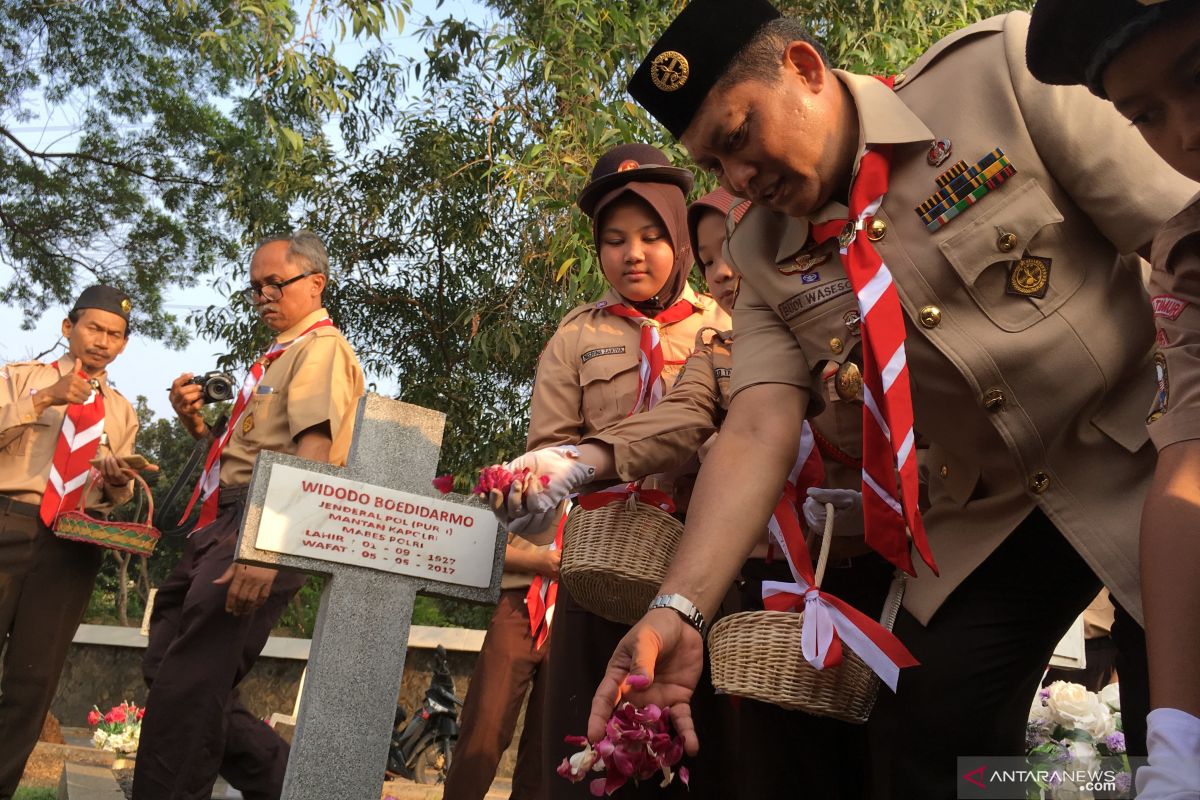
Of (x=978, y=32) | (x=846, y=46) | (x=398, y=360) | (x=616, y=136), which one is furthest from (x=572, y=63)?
(x=978, y=32)

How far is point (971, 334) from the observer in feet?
6.78

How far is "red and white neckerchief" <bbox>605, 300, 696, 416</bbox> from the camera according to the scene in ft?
11.0

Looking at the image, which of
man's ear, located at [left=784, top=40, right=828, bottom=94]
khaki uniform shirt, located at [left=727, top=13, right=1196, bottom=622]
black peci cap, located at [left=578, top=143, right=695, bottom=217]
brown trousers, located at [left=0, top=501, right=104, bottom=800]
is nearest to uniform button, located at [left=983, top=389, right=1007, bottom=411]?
khaki uniform shirt, located at [left=727, top=13, right=1196, bottom=622]

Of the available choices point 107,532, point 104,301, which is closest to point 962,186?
point 107,532

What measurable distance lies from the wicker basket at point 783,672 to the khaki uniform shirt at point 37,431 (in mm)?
4848

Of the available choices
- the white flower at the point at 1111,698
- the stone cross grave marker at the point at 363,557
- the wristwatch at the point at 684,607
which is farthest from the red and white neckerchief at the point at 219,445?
the white flower at the point at 1111,698

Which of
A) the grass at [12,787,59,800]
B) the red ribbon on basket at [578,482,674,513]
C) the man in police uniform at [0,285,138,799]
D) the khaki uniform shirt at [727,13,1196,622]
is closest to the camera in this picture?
the khaki uniform shirt at [727,13,1196,622]

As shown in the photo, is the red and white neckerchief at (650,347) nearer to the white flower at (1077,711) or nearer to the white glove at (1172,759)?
the white flower at (1077,711)

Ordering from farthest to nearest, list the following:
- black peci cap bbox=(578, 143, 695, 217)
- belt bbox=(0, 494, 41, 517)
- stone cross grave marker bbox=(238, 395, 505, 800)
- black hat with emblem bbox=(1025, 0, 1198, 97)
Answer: belt bbox=(0, 494, 41, 517), stone cross grave marker bbox=(238, 395, 505, 800), black peci cap bbox=(578, 143, 695, 217), black hat with emblem bbox=(1025, 0, 1198, 97)

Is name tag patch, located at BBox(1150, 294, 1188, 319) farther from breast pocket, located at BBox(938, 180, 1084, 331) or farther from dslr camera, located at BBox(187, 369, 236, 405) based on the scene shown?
dslr camera, located at BBox(187, 369, 236, 405)

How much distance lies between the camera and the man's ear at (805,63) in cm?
227

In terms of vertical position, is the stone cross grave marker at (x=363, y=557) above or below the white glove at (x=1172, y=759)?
above

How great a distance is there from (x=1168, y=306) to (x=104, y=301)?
231 inches

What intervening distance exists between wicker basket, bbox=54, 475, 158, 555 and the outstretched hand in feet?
13.5
